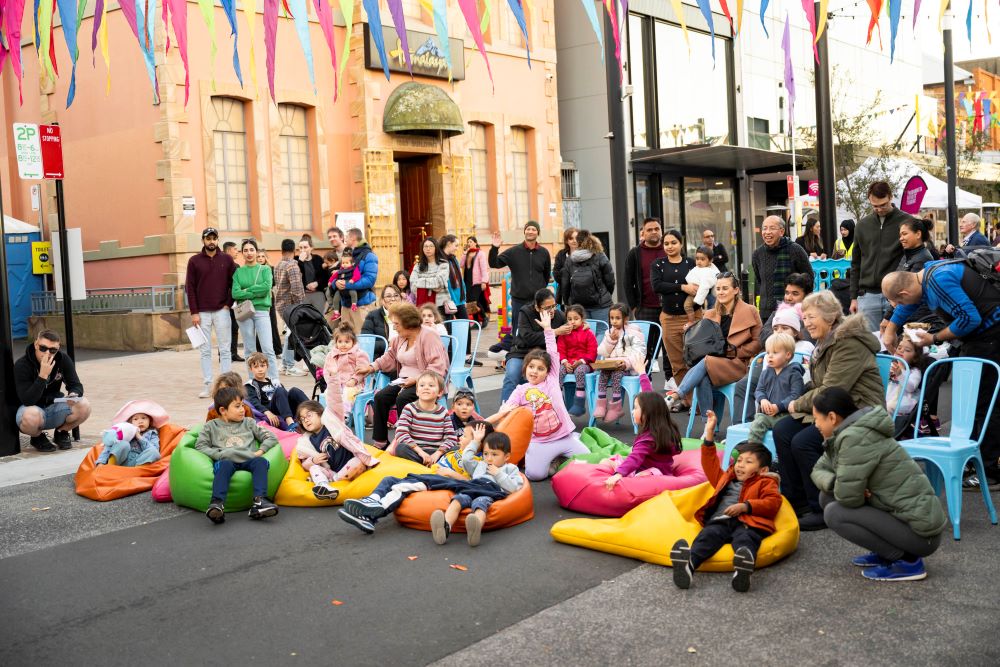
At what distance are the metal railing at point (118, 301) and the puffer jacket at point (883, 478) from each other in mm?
13948

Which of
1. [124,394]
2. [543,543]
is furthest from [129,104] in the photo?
[543,543]

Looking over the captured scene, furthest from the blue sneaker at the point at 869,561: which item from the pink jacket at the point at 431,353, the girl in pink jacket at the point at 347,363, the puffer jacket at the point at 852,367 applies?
the girl in pink jacket at the point at 347,363

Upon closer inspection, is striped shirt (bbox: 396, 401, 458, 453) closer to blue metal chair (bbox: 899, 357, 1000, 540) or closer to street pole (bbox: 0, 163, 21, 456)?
blue metal chair (bbox: 899, 357, 1000, 540)

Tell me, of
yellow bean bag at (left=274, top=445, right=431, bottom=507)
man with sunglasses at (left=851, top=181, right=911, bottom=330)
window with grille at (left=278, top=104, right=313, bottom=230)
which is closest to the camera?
yellow bean bag at (left=274, top=445, right=431, bottom=507)

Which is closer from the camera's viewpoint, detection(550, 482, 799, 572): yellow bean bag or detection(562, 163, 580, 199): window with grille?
detection(550, 482, 799, 572): yellow bean bag

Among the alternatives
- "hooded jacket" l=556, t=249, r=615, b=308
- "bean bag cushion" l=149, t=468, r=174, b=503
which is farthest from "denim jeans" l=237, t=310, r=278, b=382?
"bean bag cushion" l=149, t=468, r=174, b=503

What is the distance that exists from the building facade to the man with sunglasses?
350 inches

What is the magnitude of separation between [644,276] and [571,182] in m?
15.7

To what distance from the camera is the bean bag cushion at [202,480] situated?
717 cm

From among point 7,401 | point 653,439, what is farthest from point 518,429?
point 7,401

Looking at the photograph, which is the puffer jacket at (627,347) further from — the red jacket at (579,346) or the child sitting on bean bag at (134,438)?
the child sitting on bean bag at (134,438)

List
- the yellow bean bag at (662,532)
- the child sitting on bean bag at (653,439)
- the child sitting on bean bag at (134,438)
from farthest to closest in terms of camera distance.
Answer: the child sitting on bean bag at (134,438) → the child sitting on bean bag at (653,439) → the yellow bean bag at (662,532)

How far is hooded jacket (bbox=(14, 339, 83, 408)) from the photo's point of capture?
30.0 ft

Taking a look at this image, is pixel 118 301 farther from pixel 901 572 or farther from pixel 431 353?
Result: pixel 901 572
